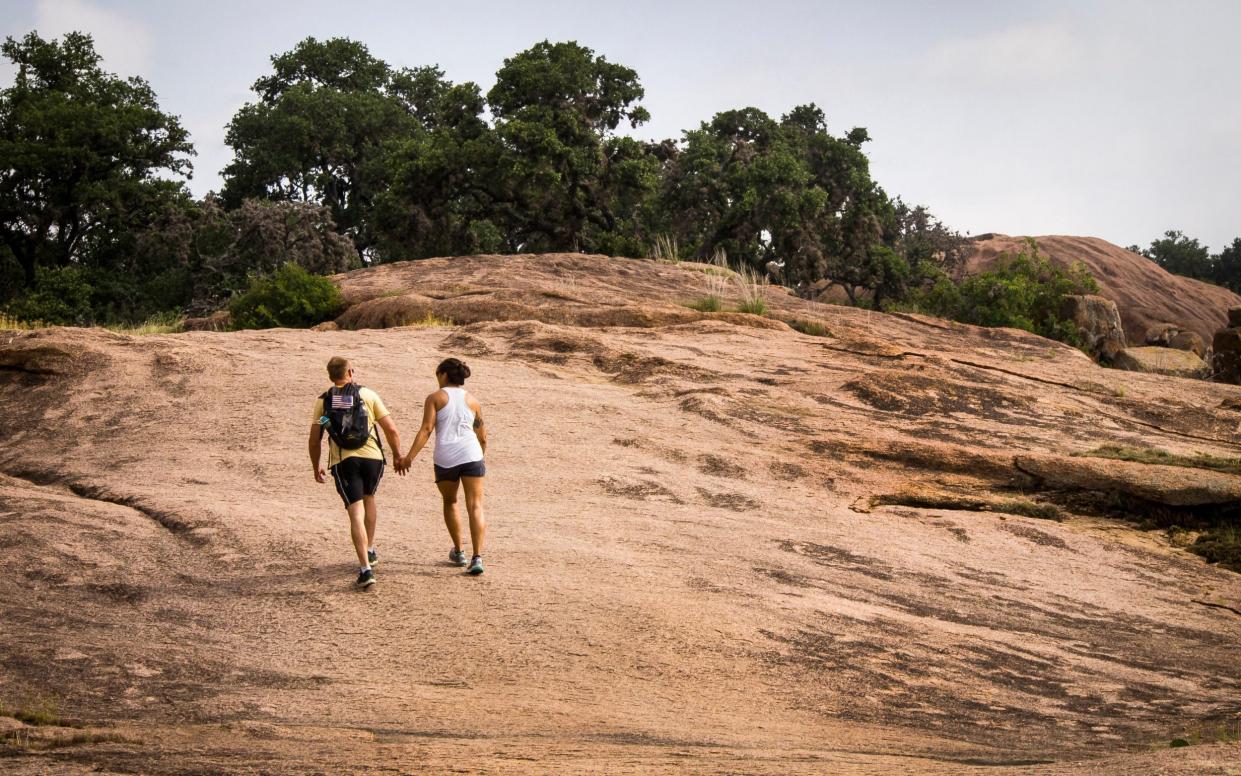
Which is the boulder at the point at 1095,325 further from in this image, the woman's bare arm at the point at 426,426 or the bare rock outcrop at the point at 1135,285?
the woman's bare arm at the point at 426,426

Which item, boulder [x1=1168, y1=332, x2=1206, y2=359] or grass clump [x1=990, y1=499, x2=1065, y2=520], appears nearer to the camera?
grass clump [x1=990, y1=499, x2=1065, y2=520]

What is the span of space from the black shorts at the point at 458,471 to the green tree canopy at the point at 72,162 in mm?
30666

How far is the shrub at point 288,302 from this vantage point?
63.7 ft

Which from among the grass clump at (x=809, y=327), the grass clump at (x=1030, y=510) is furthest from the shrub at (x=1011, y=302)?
the grass clump at (x=1030, y=510)

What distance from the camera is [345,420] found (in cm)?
786

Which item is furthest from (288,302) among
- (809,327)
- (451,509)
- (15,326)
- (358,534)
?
(358,534)

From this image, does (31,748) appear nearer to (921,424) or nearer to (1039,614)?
(1039,614)

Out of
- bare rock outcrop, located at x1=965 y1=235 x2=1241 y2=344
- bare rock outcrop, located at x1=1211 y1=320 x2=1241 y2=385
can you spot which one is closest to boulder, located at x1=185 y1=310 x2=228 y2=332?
bare rock outcrop, located at x1=1211 y1=320 x2=1241 y2=385

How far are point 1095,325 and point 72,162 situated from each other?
30.3 metres

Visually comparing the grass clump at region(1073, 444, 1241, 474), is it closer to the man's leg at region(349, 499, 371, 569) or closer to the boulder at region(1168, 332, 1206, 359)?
the man's leg at region(349, 499, 371, 569)

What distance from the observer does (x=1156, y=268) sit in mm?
51719

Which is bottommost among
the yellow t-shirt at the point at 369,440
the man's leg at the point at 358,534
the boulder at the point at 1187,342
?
the man's leg at the point at 358,534

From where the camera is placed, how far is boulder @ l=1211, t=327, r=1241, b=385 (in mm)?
20828

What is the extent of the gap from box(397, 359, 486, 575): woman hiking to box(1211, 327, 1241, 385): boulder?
58.3 ft
